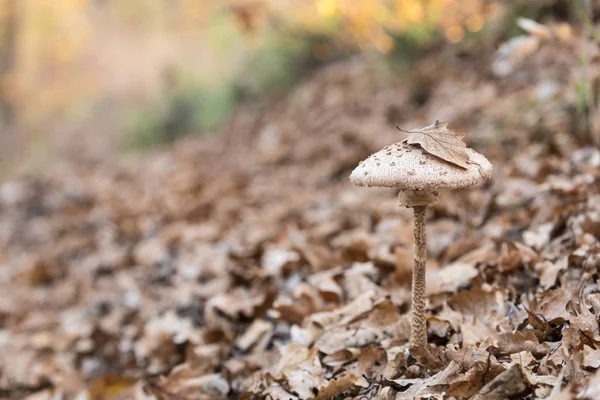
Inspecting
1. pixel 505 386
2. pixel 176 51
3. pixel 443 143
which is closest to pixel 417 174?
pixel 443 143

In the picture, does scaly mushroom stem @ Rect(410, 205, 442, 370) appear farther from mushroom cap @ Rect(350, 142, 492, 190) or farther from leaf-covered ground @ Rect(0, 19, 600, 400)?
mushroom cap @ Rect(350, 142, 492, 190)

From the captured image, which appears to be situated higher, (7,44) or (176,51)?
(7,44)

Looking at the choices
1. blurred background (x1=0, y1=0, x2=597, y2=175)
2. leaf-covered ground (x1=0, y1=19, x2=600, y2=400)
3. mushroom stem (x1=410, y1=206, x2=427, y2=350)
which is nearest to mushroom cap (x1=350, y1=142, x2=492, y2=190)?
mushroom stem (x1=410, y1=206, x2=427, y2=350)

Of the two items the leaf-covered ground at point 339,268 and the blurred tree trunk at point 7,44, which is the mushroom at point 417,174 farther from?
the blurred tree trunk at point 7,44

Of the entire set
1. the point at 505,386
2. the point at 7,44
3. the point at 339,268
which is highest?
the point at 7,44

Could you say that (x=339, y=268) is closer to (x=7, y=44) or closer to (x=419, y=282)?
(x=419, y=282)

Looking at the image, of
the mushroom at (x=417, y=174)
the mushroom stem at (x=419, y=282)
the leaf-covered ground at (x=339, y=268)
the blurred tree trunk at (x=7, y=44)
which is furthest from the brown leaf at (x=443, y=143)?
the blurred tree trunk at (x=7, y=44)
